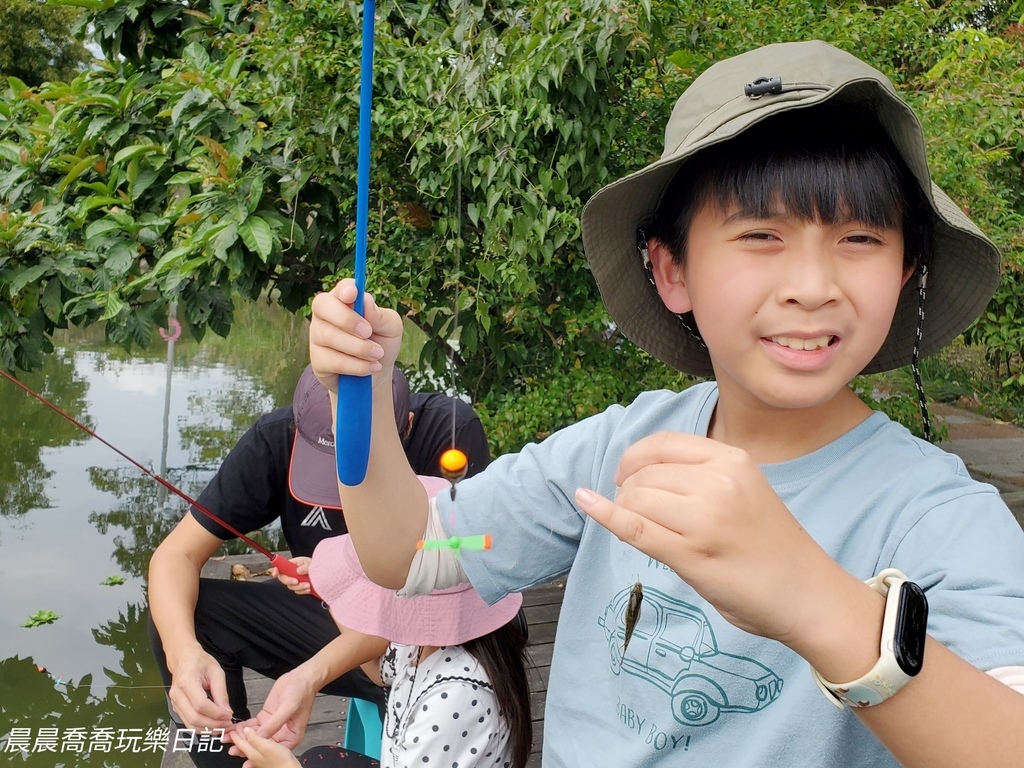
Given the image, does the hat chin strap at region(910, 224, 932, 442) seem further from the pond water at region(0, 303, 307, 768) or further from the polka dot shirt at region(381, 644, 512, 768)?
the pond water at region(0, 303, 307, 768)

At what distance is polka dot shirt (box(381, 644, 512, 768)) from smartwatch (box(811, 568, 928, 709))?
2.97 ft

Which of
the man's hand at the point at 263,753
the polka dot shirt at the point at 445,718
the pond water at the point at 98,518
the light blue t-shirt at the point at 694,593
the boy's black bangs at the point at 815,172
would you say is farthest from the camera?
the pond water at the point at 98,518

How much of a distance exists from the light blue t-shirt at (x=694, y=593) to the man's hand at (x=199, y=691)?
1106 mm

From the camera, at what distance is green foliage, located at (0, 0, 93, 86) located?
53.9 ft

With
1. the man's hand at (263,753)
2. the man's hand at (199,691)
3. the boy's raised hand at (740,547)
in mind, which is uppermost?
the boy's raised hand at (740,547)

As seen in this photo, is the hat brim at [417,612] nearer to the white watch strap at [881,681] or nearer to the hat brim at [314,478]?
the hat brim at [314,478]

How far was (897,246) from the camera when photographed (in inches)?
39.0

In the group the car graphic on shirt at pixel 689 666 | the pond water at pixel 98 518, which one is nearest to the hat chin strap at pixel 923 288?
the car graphic on shirt at pixel 689 666

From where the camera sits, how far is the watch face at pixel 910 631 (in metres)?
0.70

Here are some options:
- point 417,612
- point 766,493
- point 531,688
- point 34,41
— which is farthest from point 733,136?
point 34,41

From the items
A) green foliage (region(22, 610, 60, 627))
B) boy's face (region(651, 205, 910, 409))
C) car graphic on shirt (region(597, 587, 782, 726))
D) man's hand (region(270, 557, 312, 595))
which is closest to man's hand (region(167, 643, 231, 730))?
man's hand (region(270, 557, 312, 595))

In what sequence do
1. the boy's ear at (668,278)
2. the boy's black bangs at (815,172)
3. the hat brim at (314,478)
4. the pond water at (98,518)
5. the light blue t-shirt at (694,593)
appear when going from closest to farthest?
the light blue t-shirt at (694,593) < the boy's black bangs at (815,172) < the boy's ear at (668,278) < the hat brim at (314,478) < the pond water at (98,518)

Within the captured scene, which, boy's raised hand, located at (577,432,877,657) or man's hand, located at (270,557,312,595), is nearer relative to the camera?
boy's raised hand, located at (577,432,877,657)

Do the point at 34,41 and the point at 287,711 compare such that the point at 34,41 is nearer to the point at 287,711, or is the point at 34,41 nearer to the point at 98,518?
the point at 98,518
